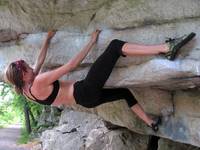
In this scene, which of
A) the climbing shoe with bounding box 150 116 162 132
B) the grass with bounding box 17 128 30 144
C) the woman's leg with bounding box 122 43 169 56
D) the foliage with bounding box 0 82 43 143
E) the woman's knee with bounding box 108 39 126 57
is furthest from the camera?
the foliage with bounding box 0 82 43 143

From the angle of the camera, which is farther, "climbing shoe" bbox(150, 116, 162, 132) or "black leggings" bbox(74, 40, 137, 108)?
"climbing shoe" bbox(150, 116, 162, 132)

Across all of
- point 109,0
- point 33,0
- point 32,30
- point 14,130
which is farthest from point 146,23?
point 14,130

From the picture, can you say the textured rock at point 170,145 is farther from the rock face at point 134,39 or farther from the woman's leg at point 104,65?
the woman's leg at point 104,65

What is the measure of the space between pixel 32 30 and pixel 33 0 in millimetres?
873

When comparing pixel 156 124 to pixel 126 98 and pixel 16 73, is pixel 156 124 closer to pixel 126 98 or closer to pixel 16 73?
pixel 126 98

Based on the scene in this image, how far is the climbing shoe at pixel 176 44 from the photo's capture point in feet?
15.8

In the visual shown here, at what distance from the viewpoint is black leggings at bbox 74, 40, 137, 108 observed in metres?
5.30

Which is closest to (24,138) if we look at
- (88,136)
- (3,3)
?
(88,136)

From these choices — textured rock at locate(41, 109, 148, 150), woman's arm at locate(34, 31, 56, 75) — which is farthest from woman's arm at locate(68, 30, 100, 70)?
textured rock at locate(41, 109, 148, 150)

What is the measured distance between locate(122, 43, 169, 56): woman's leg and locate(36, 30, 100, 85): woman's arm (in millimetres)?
596

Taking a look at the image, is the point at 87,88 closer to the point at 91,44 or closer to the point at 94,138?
the point at 91,44

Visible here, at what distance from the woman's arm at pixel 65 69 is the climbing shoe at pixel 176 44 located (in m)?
1.16

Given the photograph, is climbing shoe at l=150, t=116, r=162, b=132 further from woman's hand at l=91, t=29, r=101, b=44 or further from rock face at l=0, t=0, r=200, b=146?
woman's hand at l=91, t=29, r=101, b=44

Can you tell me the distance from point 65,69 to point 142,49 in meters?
1.03
